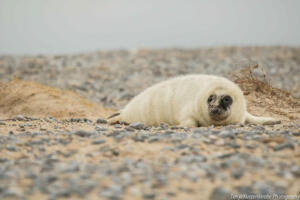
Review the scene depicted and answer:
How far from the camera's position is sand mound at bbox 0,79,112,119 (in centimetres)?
919

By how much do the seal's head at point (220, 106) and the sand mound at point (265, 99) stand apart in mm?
1856

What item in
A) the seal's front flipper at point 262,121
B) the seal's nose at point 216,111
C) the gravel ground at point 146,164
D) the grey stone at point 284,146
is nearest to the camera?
the gravel ground at point 146,164

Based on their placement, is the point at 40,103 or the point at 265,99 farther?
the point at 40,103

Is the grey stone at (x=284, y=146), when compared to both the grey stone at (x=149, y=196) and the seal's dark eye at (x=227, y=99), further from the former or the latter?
the seal's dark eye at (x=227, y=99)

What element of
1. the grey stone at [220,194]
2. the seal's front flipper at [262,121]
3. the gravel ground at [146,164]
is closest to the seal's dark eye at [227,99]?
the gravel ground at [146,164]

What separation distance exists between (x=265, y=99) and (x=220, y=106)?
8.76 feet

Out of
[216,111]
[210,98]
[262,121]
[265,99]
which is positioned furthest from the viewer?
[265,99]

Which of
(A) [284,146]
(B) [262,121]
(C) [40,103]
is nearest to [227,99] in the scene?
(B) [262,121]

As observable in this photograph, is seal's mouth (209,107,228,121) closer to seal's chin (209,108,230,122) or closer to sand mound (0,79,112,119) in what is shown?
seal's chin (209,108,230,122)

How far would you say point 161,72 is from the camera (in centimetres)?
1755

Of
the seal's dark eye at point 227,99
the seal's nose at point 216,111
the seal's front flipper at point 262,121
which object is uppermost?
the seal's dark eye at point 227,99

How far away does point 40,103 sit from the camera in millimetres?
9547

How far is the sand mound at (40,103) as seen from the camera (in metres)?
9.19

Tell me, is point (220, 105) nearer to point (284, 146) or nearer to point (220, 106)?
point (220, 106)
